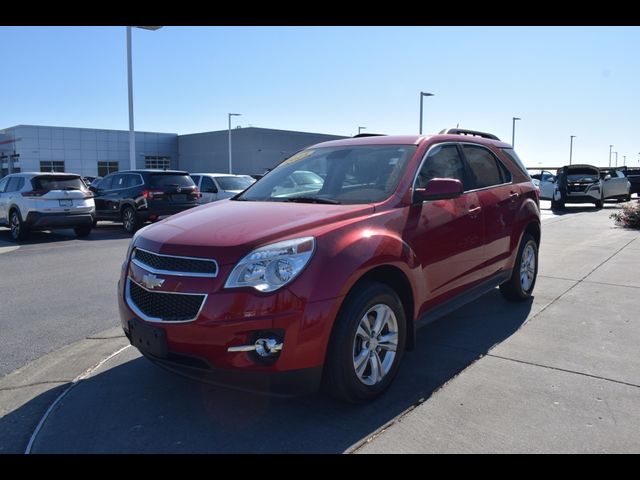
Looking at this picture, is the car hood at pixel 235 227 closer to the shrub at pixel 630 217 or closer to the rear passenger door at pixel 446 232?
the rear passenger door at pixel 446 232

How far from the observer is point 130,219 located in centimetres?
1470

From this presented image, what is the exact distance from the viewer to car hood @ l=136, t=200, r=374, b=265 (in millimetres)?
3117

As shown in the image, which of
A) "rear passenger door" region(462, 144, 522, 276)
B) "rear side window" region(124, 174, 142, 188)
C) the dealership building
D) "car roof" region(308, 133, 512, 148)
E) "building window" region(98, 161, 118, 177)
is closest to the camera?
"car roof" region(308, 133, 512, 148)

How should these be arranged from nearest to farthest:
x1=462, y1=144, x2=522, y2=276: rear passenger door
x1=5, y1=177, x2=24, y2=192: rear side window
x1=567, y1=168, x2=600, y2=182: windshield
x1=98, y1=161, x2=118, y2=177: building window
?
x1=462, y1=144, x2=522, y2=276: rear passenger door → x1=5, y1=177, x2=24, y2=192: rear side window → x1=567, y1=168, x2=600, y2=182: windshield → x1=98, y1=161, x2=118, y2=177: building window

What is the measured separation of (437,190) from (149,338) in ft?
7.36

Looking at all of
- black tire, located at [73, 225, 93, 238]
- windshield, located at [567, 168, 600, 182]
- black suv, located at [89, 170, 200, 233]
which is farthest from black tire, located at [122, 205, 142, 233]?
windshield, located at [567, 168, 600, 182]

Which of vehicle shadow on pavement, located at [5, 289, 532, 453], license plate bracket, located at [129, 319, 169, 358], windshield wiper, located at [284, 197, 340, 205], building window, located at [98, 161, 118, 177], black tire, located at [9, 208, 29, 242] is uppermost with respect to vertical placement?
building window, located at [98, 161, 118, 177]

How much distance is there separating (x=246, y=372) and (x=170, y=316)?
1.96 ft

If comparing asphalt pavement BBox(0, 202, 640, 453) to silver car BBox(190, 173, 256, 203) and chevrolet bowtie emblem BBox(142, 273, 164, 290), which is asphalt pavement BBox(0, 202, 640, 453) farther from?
silver car BBox(190, 173, 256, 203)

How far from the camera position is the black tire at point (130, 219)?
14.5 meters

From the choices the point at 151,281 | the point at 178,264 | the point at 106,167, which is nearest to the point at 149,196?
A: the point at 151,281

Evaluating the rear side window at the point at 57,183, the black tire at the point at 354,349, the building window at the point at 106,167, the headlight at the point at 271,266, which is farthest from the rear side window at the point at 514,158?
the building window at the point at 106,167

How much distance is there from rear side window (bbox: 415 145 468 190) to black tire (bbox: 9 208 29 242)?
1138 cm
